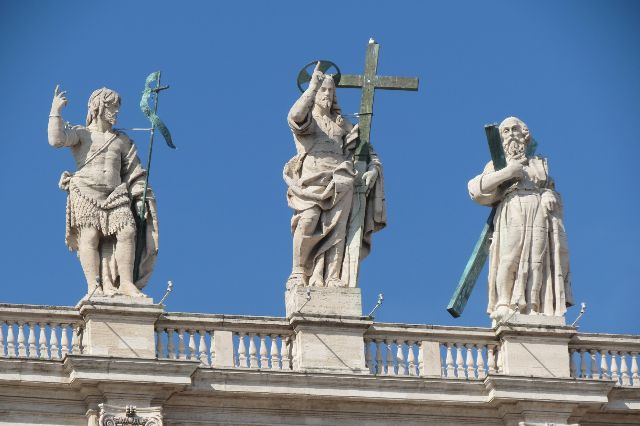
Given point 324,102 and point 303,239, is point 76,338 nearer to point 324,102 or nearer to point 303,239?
point 303,239

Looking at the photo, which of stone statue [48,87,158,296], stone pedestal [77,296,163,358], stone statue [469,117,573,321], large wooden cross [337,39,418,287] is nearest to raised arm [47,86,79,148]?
stone statue [48,87,158,296]

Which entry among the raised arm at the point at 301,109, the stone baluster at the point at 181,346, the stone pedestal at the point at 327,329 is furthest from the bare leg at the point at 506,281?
the stone baluster at the point at 181,346

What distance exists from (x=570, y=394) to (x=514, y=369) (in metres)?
0.80

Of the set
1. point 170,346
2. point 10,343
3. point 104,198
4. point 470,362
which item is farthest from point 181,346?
point 470,362

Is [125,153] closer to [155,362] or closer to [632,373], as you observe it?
[155,362]

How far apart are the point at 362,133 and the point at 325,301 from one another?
275cm

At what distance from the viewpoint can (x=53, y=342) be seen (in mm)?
35406

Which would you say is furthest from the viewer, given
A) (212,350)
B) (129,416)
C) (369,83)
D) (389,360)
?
(369,83)

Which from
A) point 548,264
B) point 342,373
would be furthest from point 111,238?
point 548,264

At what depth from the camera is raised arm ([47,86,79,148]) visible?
36438mm

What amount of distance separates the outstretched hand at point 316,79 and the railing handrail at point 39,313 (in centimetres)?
457

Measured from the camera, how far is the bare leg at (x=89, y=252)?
36.2 m

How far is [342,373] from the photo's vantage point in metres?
35.9

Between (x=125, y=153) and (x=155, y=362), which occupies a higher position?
(x=125, y=153)
